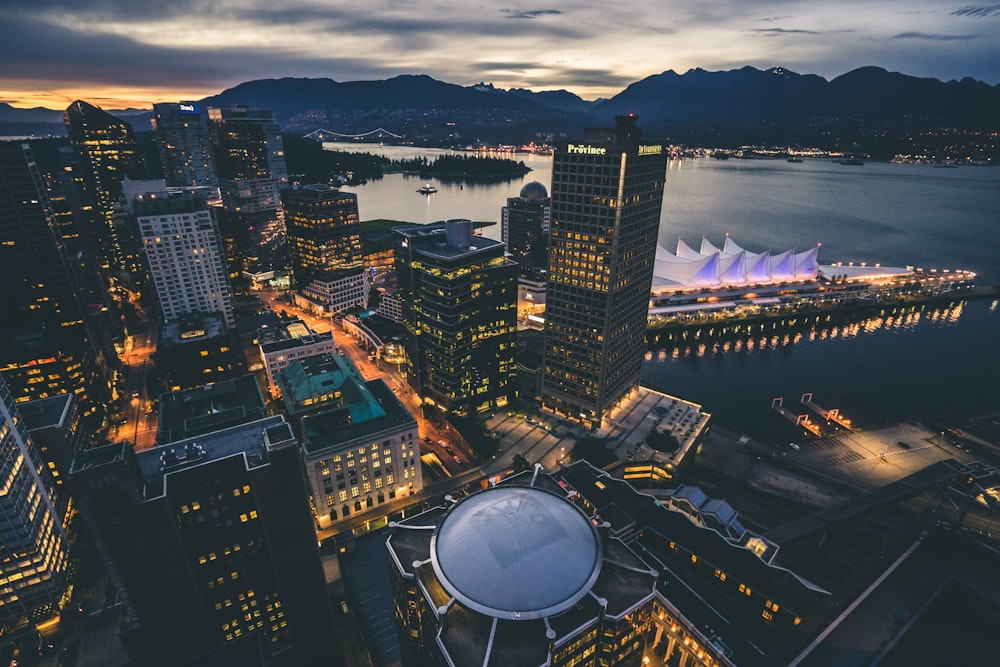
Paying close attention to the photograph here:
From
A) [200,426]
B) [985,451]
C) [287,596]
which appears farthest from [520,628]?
[985,451]

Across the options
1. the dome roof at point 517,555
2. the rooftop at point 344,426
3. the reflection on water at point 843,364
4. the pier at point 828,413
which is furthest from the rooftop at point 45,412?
the pier at point 828,413

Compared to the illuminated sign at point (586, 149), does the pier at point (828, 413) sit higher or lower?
lower

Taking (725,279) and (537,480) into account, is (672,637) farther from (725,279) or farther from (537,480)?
(725,279)

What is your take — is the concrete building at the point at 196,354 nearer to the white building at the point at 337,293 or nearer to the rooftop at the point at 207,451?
the white building at the point at 337,293

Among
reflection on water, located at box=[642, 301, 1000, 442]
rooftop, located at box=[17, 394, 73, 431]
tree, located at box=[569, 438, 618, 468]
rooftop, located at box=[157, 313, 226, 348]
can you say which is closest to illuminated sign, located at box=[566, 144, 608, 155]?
tree, located at box=[569, 438, 618, 468]

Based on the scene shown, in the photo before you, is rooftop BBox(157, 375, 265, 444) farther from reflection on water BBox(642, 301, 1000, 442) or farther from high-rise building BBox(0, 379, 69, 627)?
reflection on water BBox(642, 301, 1000, 442)

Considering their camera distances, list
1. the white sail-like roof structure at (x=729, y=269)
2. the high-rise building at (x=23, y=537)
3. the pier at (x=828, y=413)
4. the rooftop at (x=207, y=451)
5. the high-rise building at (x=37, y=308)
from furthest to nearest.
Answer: the white sail-like roof structure at (x=729, y=269) < the pier at (x=828, y=413) < the high-rise building at (x=37, y=308) < the high-rise building at (x=23, y=537) < the rooftop at (x=207, y=451)
